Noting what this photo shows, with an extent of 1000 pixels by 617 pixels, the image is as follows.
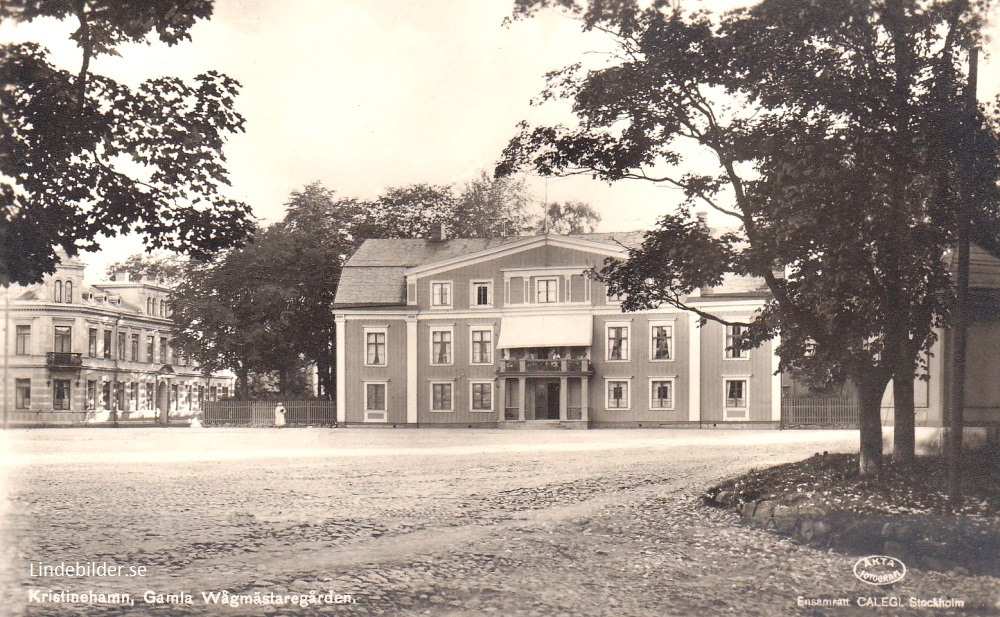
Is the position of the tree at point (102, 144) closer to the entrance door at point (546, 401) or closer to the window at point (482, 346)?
the window at point (482, 346)

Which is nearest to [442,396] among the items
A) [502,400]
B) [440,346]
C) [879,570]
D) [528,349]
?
[502,400]

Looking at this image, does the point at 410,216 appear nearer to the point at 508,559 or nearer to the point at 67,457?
the point at 508,559

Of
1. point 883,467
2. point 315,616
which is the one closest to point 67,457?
point 315,616

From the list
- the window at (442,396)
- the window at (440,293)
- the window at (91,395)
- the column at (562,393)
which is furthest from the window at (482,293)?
the window at (91,395)

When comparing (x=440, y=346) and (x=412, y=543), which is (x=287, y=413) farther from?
(x=412, y=543)

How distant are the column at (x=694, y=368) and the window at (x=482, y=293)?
5756 millimetres

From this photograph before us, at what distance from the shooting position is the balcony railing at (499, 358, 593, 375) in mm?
23500

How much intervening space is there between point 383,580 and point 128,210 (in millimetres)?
3545

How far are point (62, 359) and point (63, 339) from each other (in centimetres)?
21

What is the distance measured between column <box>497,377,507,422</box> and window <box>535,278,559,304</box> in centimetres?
282

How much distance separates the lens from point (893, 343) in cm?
Result: 816

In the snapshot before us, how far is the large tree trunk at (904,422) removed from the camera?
8.34m

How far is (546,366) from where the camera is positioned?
2412 centimetres

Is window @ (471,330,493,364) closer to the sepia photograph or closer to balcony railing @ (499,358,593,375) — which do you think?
balcony railing @ (499,358,593,375)
